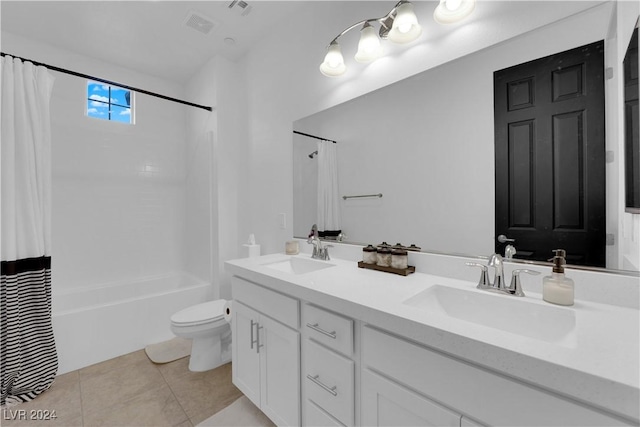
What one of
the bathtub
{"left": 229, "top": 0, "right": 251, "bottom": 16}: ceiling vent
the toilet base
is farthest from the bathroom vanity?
{"left": 229, "top": 0, "right": 251, "bottom": 16}: ceiling vent

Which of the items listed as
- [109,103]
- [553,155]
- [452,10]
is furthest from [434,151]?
[109,103]

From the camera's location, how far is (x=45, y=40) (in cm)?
240

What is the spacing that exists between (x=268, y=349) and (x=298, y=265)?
537mm

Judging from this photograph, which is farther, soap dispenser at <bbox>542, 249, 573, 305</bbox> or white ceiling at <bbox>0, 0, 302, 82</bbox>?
white ceiling at <bbox>0, 0, 302, 82</bbox>

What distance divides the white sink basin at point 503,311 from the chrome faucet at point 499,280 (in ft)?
0.16

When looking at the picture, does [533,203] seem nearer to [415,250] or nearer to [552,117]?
[552,117]

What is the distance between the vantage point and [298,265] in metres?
1.76

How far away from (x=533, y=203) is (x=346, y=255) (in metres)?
0.97

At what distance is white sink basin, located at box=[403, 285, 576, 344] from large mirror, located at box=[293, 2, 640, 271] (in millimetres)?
256

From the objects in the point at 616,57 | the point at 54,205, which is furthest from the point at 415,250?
the point at 54,205

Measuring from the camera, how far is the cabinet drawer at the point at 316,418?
3.41ft

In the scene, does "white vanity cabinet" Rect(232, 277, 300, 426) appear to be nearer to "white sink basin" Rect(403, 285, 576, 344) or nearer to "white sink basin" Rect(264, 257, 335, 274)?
"white sink basin" Rect(264, 257, 335, 274)

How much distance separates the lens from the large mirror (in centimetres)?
116

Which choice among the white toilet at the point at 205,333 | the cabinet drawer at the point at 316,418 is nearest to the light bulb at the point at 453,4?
the cabinet drawer at the point at 316,418
